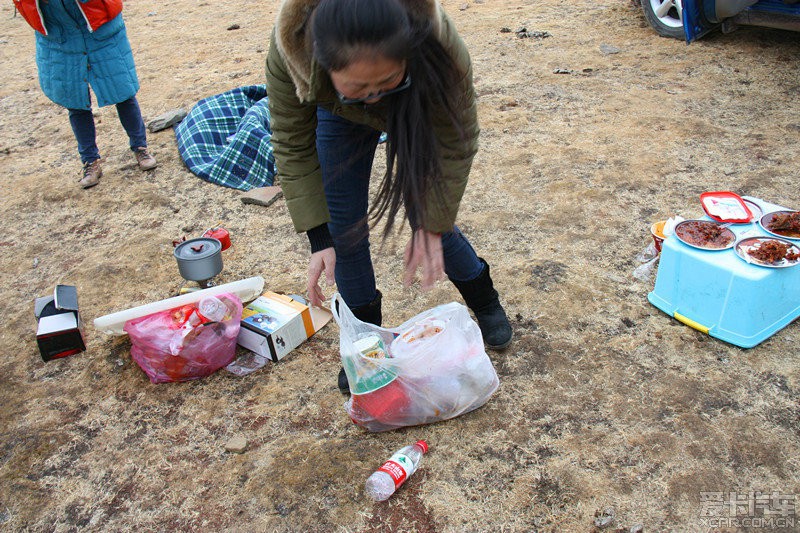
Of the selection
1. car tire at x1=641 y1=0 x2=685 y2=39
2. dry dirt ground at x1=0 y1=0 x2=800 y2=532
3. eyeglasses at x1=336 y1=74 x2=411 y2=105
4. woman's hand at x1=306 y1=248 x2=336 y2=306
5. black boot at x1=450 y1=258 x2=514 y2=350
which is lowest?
dry dirt ground at x1=0 y1=0 x2=800 y2=532

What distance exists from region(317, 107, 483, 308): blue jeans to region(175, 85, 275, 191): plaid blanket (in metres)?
1.87

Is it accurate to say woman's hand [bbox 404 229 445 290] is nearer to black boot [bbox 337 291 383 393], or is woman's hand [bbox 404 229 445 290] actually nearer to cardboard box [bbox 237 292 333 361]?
black boot [bbox 337 291 383 393]

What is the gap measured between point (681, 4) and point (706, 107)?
143 centimetres

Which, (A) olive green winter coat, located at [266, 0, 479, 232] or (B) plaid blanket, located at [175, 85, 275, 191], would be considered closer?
(A) olive green winter coat, located at [266, 0, 479, 232]

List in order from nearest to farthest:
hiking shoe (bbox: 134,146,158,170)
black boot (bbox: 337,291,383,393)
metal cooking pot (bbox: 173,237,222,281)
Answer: black boot (bbox: 337,291,383,393) → metal cooking pot (bbox: 173,237,222,281) → hiking shoe (bbox: 134,146,158,170)

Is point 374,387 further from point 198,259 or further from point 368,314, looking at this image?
point 198,259

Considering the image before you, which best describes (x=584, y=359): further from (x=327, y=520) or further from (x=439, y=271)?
(x=327, y=520)

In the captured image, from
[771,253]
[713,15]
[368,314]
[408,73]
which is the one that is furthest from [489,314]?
[713,15]

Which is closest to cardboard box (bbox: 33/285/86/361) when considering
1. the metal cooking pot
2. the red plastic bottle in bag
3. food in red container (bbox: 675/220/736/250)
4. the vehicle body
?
the metal cooking pot


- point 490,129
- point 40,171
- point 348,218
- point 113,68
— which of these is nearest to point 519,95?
point 490,129

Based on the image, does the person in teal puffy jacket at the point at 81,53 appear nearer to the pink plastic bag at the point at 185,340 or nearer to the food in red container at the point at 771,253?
the pink plastic bag at the point at 185,340

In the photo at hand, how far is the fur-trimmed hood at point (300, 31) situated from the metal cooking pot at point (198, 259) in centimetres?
126

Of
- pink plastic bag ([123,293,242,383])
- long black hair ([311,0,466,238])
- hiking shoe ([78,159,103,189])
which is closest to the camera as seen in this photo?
long black hair ([311,0,466,238])

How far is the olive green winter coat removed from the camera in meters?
1.33
